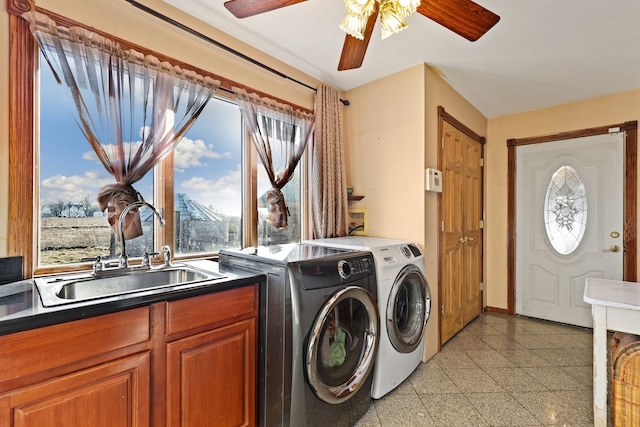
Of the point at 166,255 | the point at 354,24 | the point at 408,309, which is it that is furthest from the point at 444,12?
the point at 166,255

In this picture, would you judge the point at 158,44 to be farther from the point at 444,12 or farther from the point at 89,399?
the point at 89,399

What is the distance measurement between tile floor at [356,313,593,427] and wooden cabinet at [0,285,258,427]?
2.95 feet

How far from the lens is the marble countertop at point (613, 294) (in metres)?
1.54

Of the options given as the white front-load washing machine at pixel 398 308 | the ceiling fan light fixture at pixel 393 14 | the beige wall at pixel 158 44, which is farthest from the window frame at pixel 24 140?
the white front-load washing machine at pixel 398 308

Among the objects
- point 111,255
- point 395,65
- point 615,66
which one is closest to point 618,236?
point 615,66

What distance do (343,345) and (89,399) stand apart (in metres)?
1.15

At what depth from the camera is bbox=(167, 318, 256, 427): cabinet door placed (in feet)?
4.28

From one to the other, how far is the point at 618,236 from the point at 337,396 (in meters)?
3.30

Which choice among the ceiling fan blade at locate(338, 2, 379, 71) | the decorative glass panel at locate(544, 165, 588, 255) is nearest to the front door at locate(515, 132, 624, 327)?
the decorative glass panel at locate(544, 165, 588, 255)

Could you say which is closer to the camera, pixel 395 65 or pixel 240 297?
pixel 240 297

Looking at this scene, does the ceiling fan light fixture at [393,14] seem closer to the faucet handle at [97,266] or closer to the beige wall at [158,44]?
the beige wall at [158,44]

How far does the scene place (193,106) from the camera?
1.87m

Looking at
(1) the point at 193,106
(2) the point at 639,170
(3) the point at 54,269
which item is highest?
(1) the point at 193,106

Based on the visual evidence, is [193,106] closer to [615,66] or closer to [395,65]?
[395,65]
